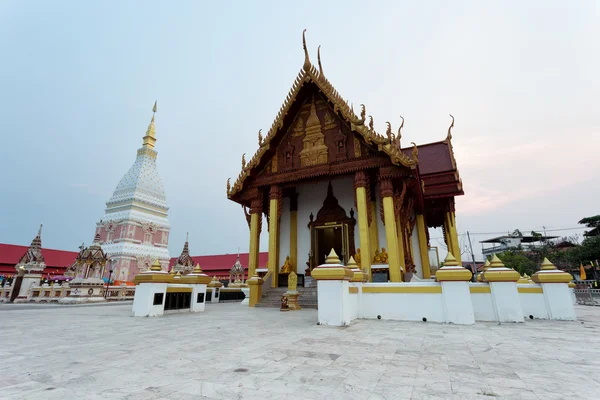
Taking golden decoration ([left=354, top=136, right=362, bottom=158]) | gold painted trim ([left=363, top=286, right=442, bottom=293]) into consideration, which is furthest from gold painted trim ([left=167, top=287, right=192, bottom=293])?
golden decoration ([left=354, top=136, right=362, bottom=158])

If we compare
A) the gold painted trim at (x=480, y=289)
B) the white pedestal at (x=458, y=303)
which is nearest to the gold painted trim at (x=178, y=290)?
the white pedestal at (x=458, y=303)

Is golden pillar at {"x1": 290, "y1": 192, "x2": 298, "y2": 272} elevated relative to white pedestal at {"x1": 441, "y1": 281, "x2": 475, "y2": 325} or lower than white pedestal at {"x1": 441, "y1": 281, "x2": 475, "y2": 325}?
elevated

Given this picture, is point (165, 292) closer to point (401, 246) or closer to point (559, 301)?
point (401, 246)

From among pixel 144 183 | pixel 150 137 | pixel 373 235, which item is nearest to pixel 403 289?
pixel 373 235

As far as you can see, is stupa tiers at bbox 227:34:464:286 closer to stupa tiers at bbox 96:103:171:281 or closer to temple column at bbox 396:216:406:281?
temple column at bbox 396:216:406:281

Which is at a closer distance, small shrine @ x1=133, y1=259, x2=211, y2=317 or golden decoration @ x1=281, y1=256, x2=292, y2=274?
small shrine @ x1=133, y1=259, x2=211, y2=317

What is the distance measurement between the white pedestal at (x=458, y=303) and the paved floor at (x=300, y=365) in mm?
1146

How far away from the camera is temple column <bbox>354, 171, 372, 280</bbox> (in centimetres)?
935

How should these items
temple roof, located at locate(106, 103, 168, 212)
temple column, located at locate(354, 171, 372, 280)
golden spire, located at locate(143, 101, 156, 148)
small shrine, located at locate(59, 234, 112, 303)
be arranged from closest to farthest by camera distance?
temple column, located at locate(354, 171, 372, 280)
small shrine, located at locate(59, 234, 112, 303)
temple roof, located at locate(106, 103, 168, 212)
golden spire, located at locate(143, 101, 156, 148)

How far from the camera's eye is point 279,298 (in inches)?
392

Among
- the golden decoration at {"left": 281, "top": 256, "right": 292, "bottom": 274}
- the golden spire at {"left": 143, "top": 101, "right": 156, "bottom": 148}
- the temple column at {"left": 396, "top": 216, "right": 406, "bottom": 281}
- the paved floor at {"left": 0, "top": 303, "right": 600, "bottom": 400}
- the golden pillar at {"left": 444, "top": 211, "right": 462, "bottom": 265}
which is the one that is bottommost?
the paved floor at {"left": 0, "top": 303, "right": 600, "bottom": 400}

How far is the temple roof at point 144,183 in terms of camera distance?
37.7 metres

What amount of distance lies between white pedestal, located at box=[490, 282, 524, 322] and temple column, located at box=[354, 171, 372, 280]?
360cm

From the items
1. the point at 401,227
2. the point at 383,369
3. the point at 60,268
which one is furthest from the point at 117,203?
the point at 383,369
